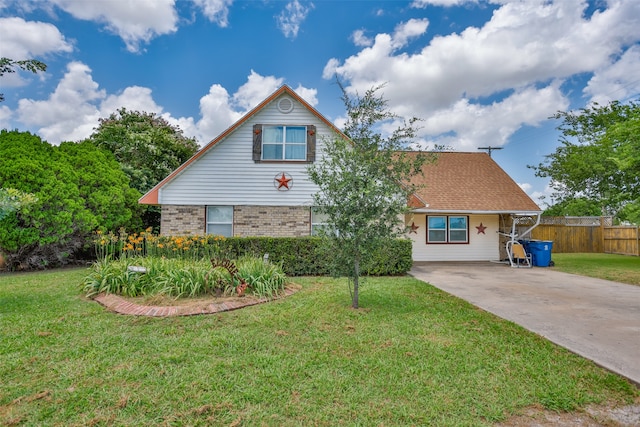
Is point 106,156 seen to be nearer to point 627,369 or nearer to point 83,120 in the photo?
point 83,120

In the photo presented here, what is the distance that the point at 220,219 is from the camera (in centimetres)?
1234

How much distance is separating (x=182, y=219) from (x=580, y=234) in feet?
74.5

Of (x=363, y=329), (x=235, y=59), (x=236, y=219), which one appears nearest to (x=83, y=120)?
(x=235, y=59)

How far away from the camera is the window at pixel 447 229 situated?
14680 mm

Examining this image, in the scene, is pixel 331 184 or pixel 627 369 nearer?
pixel 627 369

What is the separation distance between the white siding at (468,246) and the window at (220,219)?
7.52 m

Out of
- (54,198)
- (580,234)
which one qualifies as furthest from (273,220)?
(580,234)

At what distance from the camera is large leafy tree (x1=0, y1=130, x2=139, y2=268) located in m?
10.3

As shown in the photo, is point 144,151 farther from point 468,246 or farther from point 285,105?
point 468,246

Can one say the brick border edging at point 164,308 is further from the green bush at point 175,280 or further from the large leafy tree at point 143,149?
the large leafy tree at point 143,149

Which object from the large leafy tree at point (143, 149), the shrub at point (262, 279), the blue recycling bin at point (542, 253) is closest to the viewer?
the shrub at point (262, 279)

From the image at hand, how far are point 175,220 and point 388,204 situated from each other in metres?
9.10

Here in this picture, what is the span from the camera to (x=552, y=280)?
9.77 meters

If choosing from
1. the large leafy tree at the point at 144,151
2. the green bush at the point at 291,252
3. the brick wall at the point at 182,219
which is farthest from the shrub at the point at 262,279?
the large leafy tree at the point at 144,151
